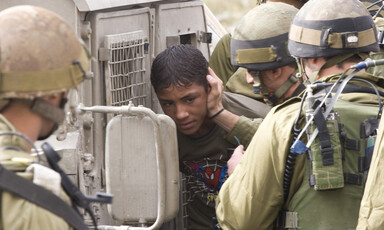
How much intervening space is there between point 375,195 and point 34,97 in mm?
1404

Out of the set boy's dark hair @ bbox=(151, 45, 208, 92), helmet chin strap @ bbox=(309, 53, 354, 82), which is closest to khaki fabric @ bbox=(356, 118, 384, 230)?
helmet chin strap @ bbox=(309, 53, 354, 82)

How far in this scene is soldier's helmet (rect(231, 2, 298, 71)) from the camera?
16.1 ft

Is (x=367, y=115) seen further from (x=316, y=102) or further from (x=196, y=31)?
(x=196, y=31)

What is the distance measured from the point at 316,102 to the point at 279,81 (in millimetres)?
1365

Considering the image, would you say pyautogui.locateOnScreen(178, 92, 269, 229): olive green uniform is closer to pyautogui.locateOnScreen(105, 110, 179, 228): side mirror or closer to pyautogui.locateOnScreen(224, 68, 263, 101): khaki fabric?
pyautogui.locateOnScreen(224, 68, 263, 101): khaki fabric

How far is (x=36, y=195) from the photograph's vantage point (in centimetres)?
256

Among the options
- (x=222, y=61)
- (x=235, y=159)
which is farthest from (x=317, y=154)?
(x=222, y=61)

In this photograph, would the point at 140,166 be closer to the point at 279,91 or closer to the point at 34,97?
the point at 279,91

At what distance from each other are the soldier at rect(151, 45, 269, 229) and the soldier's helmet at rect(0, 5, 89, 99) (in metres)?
2.15

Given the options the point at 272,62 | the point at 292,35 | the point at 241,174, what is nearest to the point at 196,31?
the point at 272,62

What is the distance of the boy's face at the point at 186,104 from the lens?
16.2 feet

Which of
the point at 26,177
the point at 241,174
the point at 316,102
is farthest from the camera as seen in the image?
the point at 241,174

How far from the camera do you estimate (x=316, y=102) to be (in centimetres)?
359

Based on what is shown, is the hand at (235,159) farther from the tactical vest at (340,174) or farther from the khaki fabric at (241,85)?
the khaki fabric at (241,85)
